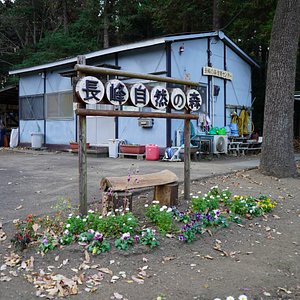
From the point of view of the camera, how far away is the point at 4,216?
4734 mm

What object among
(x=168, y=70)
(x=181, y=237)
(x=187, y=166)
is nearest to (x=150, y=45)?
(x=168, y=70)

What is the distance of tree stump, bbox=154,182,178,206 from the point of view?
4957mm

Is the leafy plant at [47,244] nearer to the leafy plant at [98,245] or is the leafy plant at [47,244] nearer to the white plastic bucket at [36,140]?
the leafy plant at [98,245]

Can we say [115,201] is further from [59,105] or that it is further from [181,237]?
[59,105]

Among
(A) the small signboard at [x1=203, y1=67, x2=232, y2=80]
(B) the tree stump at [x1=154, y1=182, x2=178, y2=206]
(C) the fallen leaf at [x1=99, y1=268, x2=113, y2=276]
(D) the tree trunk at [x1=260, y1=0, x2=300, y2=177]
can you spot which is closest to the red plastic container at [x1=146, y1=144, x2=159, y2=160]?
(A) the small signboard at [x1=203, y1=67, x2=232, y2=80]

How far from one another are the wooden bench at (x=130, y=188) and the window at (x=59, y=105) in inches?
418

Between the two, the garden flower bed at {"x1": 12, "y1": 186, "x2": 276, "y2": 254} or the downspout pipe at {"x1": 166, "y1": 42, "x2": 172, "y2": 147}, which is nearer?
the garden flower bed at {"x1": 12, "y1": 186, "x2": 276, "y2": 254}

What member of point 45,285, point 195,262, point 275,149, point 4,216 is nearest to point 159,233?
point 195,262

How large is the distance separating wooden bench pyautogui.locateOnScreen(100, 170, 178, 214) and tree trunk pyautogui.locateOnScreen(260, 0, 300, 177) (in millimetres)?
3772

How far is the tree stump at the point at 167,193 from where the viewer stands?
4957mm

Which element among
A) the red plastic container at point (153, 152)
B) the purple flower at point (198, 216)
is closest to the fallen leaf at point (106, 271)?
the purple flower at point (198, 216)

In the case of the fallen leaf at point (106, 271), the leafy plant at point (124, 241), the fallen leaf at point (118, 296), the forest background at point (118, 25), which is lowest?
the fallen leaf at point (118, 296)

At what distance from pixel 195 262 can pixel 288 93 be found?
5.87m

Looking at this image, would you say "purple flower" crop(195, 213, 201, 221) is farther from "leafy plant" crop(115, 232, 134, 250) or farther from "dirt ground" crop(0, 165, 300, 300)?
"leafy plant" crop(115, 232, 134, 250)
